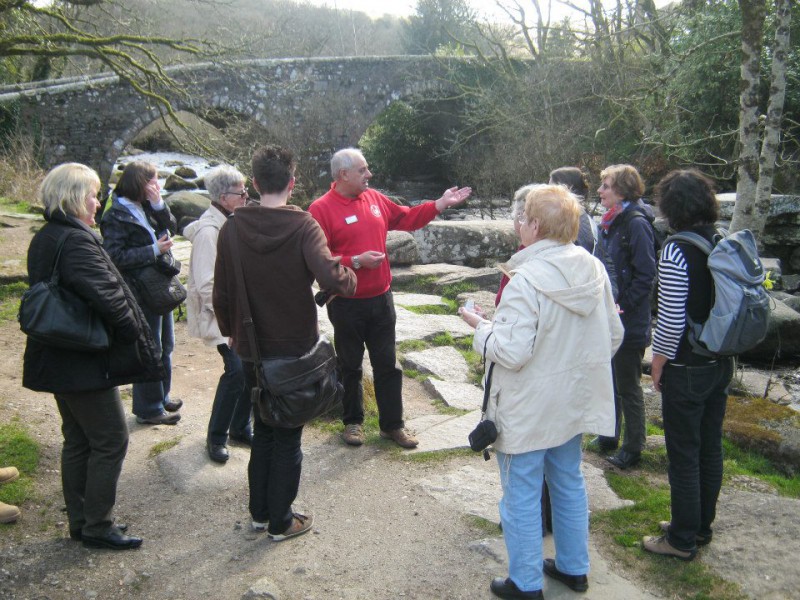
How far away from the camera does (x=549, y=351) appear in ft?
8.83

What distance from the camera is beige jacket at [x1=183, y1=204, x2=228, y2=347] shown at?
13.4ft

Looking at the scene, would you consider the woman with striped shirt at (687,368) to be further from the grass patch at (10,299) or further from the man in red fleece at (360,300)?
the grass patch at (10,299)

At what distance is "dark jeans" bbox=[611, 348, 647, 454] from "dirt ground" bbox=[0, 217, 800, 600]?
30cm

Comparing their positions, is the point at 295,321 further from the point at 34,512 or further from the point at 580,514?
the point at 34,512

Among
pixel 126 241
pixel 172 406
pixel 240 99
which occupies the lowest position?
pixel 172 406

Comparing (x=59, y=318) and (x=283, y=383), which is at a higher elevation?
(x=59, y=318)

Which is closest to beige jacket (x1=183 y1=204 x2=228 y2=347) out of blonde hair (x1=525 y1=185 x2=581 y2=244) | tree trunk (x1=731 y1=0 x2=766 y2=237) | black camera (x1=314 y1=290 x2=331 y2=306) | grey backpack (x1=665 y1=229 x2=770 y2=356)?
black camera (x1=314 y1=290 x2=331 y2=306)

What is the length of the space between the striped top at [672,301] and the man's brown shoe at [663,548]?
35.4 inches

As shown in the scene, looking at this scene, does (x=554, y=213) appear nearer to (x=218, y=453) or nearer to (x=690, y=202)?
(x=690, y=202)

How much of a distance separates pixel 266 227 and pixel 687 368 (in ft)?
6.60

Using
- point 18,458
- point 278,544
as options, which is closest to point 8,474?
point 18,458

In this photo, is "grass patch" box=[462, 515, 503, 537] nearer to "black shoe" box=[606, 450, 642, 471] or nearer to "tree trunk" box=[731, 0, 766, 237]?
"black shoe" box=[606, 450, 642, 471]

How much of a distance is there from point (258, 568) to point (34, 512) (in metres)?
1.42

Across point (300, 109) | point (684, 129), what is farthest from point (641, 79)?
point (300, 109)
